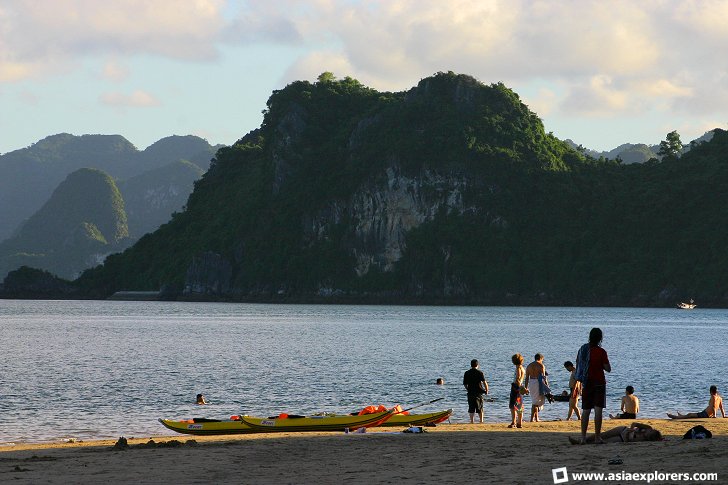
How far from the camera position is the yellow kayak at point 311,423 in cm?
3145

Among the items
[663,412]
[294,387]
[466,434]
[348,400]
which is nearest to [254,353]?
[294,387]

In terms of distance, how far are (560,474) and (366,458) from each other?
18.5 ft

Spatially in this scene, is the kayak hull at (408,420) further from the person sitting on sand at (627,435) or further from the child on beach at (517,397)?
the person sitting on sand at (627,435)

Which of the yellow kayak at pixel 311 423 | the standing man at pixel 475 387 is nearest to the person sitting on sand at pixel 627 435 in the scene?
the standing man at pixel 475 387

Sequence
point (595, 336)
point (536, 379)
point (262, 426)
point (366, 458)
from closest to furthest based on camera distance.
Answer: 1. point (595, 336)
2. point (366, 458)
3. point (536, 379)
4. point (262, 426)

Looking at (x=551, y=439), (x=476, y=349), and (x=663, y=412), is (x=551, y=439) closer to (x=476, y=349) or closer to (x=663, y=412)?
(x=663, y=412)

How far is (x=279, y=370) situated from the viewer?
62.9 metres

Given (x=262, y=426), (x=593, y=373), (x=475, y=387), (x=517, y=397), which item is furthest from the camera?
(x=475, y=387)

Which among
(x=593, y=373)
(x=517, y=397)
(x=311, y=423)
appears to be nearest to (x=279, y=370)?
(x=311, y=423)

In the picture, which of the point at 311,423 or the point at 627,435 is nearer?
the point at 627,435

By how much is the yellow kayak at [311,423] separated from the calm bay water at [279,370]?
14.4ft

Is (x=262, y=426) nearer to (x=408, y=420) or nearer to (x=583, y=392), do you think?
(x=408, y=420)

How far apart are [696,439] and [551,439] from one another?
11.7 ft

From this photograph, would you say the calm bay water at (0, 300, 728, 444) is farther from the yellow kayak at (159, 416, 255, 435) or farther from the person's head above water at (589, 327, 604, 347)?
the person's head above water at (589, 327, 604, 347)
